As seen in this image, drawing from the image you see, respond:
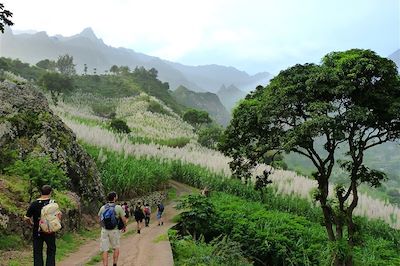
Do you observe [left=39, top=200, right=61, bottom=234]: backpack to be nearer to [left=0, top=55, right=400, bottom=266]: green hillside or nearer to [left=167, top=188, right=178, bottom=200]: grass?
[left=0, top=55, right=400, bottom=266]: green hillside

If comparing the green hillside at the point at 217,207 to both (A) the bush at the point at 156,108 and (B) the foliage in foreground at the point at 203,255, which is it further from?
(A) the bush at the point at 156,108

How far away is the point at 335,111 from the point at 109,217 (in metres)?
5.89

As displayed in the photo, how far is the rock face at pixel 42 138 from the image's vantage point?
46.5 ft

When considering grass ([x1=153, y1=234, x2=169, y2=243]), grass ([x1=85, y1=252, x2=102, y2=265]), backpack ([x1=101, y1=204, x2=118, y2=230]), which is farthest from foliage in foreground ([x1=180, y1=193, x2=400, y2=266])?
backpack ([x1=101, y1=204, x2=118, y2=230])

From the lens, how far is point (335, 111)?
1070 cm

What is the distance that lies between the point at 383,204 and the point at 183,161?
40.1ft

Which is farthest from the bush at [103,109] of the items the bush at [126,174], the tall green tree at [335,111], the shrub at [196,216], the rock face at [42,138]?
the tall green tree at [335,111]

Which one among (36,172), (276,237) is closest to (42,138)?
(36,172)

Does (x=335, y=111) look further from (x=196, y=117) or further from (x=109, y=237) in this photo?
(x=196, y=117)

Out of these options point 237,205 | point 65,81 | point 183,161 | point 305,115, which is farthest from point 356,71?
point 65,81

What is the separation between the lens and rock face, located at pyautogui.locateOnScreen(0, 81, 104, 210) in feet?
46.5

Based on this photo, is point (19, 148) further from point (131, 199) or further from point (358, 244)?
point (358, 244)

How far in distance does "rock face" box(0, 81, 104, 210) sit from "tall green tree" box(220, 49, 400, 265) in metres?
6.51

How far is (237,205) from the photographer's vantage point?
1833 cm
